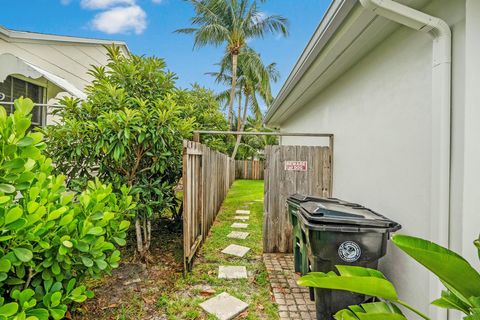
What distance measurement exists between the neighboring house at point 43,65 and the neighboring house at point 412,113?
4.77 meters

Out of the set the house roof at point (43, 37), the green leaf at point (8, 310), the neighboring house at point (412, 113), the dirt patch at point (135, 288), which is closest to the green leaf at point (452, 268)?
the neighboring house at point (412, 113)

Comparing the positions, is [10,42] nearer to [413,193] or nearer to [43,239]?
[43,239]

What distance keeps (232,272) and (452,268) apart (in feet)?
10.5

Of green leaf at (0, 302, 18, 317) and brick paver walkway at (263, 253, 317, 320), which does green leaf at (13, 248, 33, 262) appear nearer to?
green leaf at (0, 302, 18, 317)

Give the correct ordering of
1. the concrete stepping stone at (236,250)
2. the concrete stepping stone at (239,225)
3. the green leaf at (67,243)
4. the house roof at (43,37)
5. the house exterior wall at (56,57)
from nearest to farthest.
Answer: the green leaf at (67,243)
the concrete stepping stone at (236,250)
the house roof at (43,37)
the house exterior wall at (56,57)
the concrete stepping stone at (239,225)

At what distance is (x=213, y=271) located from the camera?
13.5 ft

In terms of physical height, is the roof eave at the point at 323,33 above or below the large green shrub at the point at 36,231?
above

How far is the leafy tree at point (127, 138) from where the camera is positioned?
3.60 m

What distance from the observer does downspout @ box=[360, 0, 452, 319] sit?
6.51 ft

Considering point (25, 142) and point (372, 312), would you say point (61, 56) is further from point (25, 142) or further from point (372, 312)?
point (372, 312)

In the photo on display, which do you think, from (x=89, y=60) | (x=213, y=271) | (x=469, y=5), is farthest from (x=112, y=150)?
(x=89, y=60)

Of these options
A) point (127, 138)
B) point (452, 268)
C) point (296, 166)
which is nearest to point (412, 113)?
point (452, 268)

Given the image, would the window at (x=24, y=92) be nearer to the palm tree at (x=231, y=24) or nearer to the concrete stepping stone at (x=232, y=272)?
the concrete stepping stone at (x=232, y=272)

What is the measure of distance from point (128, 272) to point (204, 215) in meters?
1.87
